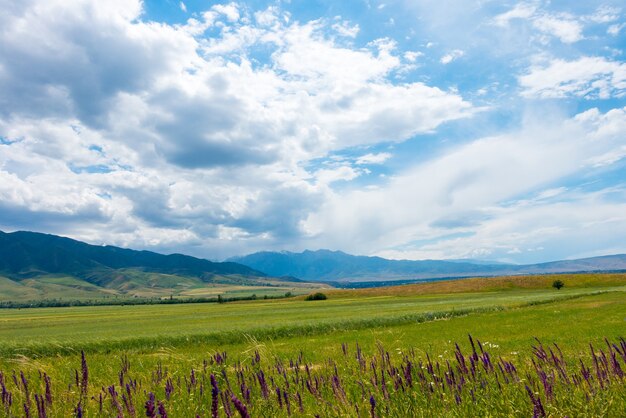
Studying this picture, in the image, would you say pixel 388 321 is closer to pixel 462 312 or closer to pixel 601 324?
pixel 462 312

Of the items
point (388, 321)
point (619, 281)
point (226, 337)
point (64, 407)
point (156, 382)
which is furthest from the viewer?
point (619, 281)

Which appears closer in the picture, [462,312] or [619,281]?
[462,312]

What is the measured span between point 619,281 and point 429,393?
152625mm

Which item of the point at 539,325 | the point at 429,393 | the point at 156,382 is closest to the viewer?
the point at 429,393

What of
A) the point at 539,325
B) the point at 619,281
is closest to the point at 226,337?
the point at 539,325

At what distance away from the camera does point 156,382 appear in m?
9.90

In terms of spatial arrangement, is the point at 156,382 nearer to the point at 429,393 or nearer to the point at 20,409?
the point at 20,409

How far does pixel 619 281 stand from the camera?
124 m

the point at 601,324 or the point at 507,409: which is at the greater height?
the point at 507,409

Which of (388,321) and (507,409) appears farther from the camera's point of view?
(388,321)

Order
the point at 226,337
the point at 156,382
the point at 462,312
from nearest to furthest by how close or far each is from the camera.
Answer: the point at 156,382
the point at 226,337
the point at 462,312

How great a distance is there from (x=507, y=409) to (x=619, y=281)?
15286 cm

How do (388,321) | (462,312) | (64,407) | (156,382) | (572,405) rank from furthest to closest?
(462,312)
(388,321)
(156,382)
(64,407)
(572,405)

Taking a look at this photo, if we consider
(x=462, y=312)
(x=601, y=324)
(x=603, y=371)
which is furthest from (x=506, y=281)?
(x=603, y=371)
